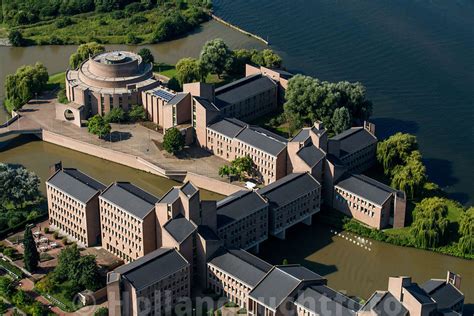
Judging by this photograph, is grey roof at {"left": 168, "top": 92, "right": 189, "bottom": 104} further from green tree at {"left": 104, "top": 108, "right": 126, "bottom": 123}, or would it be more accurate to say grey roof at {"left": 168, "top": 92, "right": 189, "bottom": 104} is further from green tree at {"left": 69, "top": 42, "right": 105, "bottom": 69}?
green tree at {"left": 69, "top": 42, "right": 105, "bottom": 69}

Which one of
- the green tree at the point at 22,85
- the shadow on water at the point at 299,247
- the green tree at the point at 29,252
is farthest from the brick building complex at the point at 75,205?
the green tree at the point at 22,85

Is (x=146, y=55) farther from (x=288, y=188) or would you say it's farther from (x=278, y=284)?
(x=278, y=284)

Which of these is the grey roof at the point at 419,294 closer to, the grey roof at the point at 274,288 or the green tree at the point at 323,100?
the grey roof at the point at 274,288

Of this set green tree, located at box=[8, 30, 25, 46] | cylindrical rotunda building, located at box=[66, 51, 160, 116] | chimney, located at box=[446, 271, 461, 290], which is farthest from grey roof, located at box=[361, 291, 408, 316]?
green tree, located at box=[8, 30, 25, 46]

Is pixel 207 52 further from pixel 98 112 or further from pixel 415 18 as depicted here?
pixel 415 18

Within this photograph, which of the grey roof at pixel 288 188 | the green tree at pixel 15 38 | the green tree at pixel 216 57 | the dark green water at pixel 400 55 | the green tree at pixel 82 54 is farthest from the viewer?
the green tree at pixel 15 38

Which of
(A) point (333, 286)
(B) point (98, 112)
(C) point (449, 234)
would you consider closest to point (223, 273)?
(A) point (333, 286)
